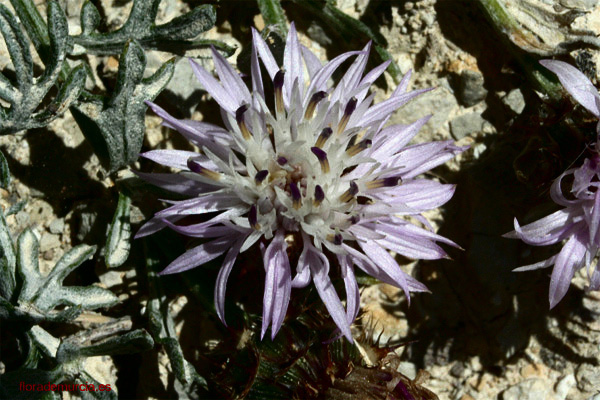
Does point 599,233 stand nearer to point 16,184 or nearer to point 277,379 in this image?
point 277,379

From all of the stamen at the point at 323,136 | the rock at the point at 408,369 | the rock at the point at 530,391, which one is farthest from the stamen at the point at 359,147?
the rock at the point at 530,391


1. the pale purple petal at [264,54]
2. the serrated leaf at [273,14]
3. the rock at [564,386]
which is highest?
the serrated leaf at [273,14]

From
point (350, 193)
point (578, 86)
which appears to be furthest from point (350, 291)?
point (578, 86)

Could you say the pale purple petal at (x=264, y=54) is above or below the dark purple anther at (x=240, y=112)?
above

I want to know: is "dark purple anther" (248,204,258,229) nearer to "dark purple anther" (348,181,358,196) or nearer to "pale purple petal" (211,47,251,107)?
"dark purple anther" (348,181,358,196)

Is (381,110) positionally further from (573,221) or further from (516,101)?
(516,101)

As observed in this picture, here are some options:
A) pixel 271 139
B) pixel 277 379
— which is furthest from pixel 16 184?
pixel 277 379

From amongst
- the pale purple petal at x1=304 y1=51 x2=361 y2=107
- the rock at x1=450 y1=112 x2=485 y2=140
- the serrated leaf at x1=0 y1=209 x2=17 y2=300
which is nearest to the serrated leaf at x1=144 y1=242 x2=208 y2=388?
the serrated leaf at x1=0 y1=209 x2=17 y2=300

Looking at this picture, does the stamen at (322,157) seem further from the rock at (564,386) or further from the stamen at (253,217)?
the rock at (564,386)
